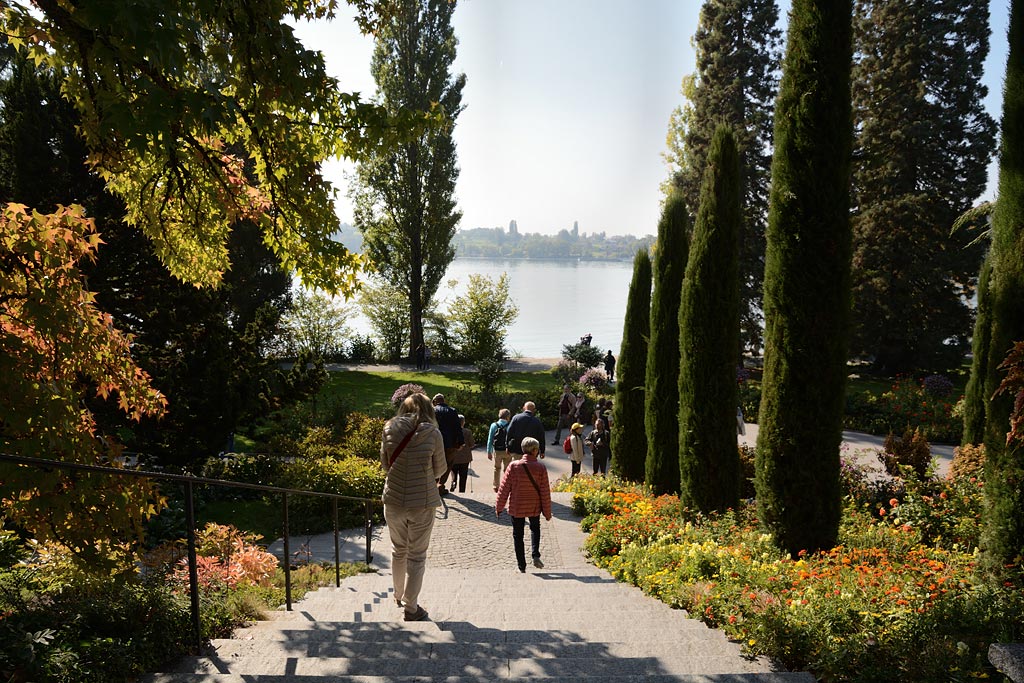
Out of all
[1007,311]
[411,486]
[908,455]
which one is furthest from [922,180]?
[411,486]

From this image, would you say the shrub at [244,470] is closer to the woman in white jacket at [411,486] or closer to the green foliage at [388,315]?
the woman in white jacket at [411,486]

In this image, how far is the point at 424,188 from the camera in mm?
30484

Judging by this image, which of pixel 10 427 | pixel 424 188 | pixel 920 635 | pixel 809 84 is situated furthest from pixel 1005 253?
pixel 424 188

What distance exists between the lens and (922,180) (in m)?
26.0

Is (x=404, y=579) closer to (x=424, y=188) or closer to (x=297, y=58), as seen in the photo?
(x=297, y=58)

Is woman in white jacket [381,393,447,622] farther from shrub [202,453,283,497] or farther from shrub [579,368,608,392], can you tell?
shrub [579,368,608,392]

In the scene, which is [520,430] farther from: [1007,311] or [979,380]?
[979,380]

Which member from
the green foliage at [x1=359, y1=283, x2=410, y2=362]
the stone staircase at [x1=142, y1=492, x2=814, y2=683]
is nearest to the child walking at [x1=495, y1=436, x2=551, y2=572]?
the stone staircase at [x1=142, y1=492, x2=814, y2=683]

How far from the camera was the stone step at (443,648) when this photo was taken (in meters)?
3.92

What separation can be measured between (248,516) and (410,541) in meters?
6.39

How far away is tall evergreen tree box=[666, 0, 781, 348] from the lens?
26984 mm

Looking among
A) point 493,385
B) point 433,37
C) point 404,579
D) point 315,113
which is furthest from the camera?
point 433,37

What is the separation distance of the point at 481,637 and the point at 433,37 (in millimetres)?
28708

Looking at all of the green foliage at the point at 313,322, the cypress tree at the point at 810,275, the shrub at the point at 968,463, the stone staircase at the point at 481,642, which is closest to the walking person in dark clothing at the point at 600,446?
the shrub at the point at 968,463
